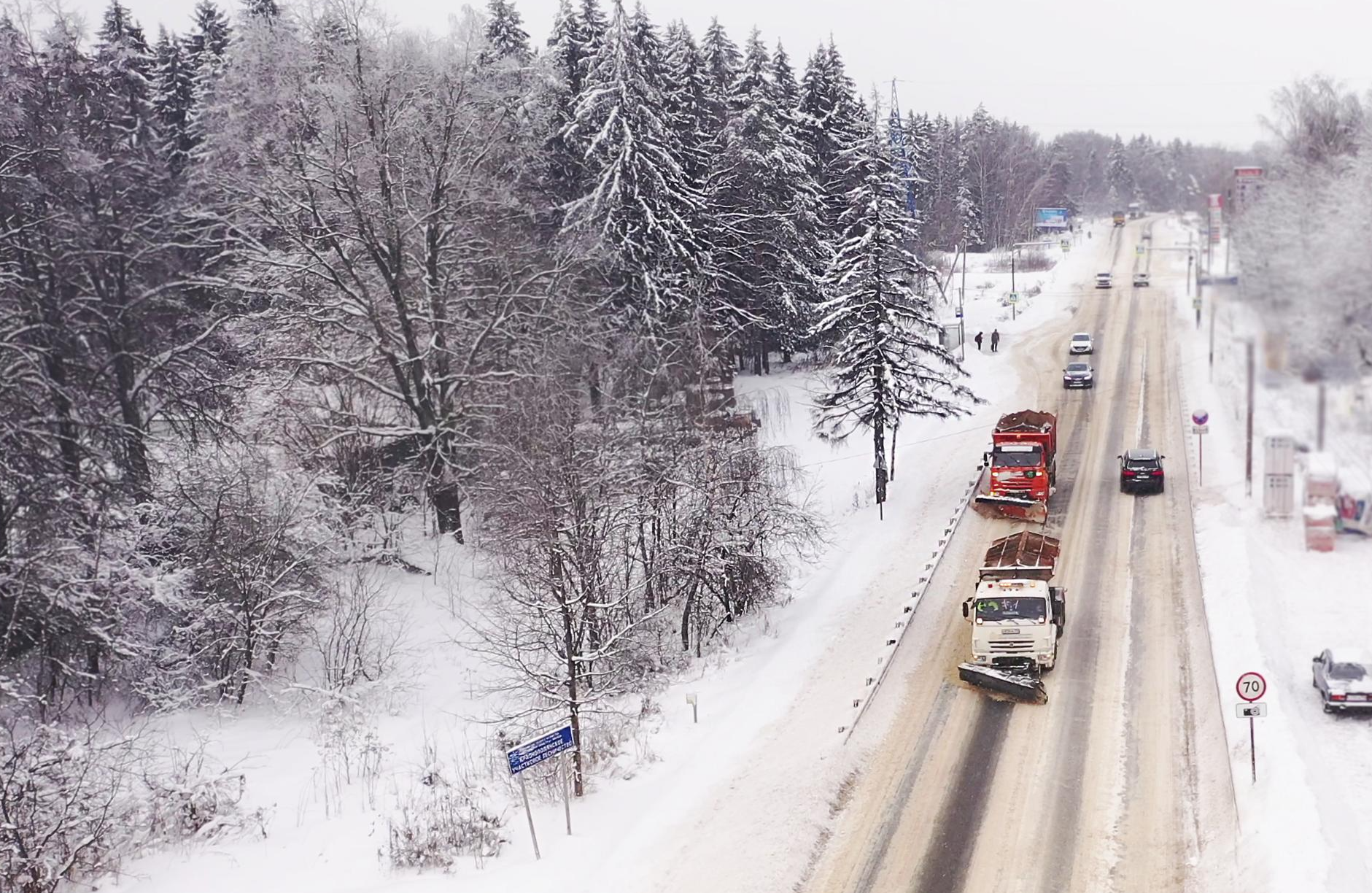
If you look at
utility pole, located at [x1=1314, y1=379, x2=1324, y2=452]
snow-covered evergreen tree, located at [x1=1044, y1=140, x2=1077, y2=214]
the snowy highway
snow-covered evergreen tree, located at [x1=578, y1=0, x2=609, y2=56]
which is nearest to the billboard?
snow-covered evergreen tree, located at [x1=1044, y1=140, x2=1077, y2=214]

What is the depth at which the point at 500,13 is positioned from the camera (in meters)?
46.3

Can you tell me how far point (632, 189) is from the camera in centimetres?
3966

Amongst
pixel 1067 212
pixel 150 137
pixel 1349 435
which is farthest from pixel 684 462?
pixel 150 137

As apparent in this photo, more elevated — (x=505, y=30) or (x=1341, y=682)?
(x=505, y=30)

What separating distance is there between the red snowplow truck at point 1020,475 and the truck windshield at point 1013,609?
32.2 ft

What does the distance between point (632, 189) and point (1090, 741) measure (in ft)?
90.2

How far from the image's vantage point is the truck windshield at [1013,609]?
21.7m

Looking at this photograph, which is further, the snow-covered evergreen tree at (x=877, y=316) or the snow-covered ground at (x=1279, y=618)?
the snow-covered evergreen tree at (x=877, y=316)

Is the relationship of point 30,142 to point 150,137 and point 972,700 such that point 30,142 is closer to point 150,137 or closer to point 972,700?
point 150,137

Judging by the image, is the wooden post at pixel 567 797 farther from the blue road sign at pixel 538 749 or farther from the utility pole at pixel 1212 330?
the utility pole at pixel 1212 330

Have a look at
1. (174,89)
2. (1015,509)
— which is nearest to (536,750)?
(1015,509)

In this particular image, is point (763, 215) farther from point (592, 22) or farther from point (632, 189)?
point (592, 22)

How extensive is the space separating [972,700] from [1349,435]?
53.2ft

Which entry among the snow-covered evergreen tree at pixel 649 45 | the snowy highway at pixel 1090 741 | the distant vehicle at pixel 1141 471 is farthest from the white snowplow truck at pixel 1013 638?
the snow-covered evergreen tree at pixel 649 45
